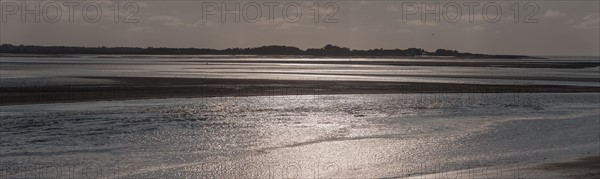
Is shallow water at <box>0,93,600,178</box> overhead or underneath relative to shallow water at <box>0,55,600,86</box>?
underneath

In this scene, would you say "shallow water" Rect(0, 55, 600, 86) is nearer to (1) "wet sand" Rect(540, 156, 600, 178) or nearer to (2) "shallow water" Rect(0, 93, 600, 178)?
(2) "shallow water" Rect(0, 93, 600, 178)

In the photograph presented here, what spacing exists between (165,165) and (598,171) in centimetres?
851

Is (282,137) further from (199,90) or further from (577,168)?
(199,90)

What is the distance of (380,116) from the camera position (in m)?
24.6

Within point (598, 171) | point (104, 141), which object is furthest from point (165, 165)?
point (598, 171)

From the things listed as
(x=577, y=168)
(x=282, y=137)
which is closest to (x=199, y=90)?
(x=282, y=137)

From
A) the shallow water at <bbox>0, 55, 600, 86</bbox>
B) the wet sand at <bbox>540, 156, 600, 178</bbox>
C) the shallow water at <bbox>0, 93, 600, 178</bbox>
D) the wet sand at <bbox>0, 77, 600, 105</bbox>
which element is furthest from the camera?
the shallow water at <bbox>0, 55, 600, 86</bbox>

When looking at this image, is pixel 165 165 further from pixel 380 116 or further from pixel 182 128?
pixel 380 116

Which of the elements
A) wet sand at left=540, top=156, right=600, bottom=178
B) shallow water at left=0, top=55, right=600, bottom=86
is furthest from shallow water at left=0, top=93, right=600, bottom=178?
shallow water at left=0, top=55, right=600, bottom=86

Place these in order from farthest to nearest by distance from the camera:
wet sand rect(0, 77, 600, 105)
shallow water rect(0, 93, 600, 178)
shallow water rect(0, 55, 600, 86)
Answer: shallow water rect(0, 55, 600, 86), wet sand rect(0, 77, 600, 105), shallow water rect(0, 93, 600, 178)

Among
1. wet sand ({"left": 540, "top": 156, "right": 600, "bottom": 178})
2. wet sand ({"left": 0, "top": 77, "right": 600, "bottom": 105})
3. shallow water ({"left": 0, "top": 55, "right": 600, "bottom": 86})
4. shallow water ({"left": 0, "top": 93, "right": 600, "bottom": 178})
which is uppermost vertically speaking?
shallow water ({"left": 0, "top": 55, "right": 600, "bottom": 86})

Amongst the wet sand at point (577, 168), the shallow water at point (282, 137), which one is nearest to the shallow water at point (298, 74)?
the shallow water at point (282, 137)

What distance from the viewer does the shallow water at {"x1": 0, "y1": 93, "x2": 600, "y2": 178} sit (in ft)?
47.0

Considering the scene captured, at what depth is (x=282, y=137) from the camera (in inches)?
741
